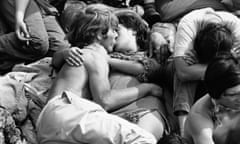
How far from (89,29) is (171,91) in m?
0.59

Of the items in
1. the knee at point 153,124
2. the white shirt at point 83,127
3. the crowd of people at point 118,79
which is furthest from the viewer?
the knee at point 153,124

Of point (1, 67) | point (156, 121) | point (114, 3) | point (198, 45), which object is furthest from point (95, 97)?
point (114, 3)

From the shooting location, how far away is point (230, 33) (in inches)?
132

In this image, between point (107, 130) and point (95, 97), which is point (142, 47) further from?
point (107, 130)

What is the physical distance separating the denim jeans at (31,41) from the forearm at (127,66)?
0.50m

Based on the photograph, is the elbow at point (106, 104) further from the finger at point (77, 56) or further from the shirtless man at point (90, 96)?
the finger at point (77, 56)

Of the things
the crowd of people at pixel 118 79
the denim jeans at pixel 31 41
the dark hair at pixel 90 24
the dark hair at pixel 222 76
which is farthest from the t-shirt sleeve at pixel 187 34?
the denim jeans at pixel 31 41

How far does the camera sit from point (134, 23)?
3.77 metres

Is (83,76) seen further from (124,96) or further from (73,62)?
(124,96)

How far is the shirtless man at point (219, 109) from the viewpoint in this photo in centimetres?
276

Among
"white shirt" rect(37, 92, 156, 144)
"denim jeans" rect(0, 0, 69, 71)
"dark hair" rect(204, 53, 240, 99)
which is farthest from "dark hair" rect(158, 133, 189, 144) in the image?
"denim jeans" rect(0, 0, 69, 71)

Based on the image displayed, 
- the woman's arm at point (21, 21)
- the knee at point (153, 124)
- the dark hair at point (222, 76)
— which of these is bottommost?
the knee at point (153, 124)

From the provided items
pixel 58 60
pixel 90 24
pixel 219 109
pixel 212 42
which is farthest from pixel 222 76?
pixel 58 60

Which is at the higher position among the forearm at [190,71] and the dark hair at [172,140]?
the forearm at [190,71]
